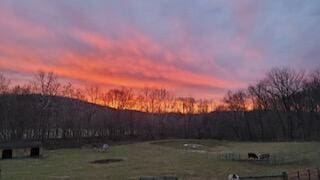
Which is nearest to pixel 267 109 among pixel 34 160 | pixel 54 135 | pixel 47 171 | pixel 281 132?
pixel 281 132

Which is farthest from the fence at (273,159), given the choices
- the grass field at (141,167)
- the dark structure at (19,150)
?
the dark structure at (19,150)

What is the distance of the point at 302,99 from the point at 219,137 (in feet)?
75.1

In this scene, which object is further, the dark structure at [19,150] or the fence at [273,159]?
the dark structure at [19,150]

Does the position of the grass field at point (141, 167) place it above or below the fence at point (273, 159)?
below

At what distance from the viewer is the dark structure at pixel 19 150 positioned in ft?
167

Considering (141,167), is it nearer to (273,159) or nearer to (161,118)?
(273,159)

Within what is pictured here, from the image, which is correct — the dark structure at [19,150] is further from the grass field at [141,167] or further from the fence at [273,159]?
the fence at [273,159]

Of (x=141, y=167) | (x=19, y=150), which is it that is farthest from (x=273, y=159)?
(x=19, y=150)

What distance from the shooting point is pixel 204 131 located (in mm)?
97875

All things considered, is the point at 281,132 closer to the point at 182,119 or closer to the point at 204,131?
the point at 204,131

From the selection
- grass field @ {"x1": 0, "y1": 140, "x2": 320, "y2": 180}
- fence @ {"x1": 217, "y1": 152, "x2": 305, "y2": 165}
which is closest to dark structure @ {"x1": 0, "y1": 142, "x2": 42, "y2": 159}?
grass field @ {"x1": 0, "y1": 140, "x2": 320, "y2": 180}

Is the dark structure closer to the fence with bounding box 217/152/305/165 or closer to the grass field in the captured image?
the grass field

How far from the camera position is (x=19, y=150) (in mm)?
52219

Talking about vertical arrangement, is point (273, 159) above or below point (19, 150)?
below
